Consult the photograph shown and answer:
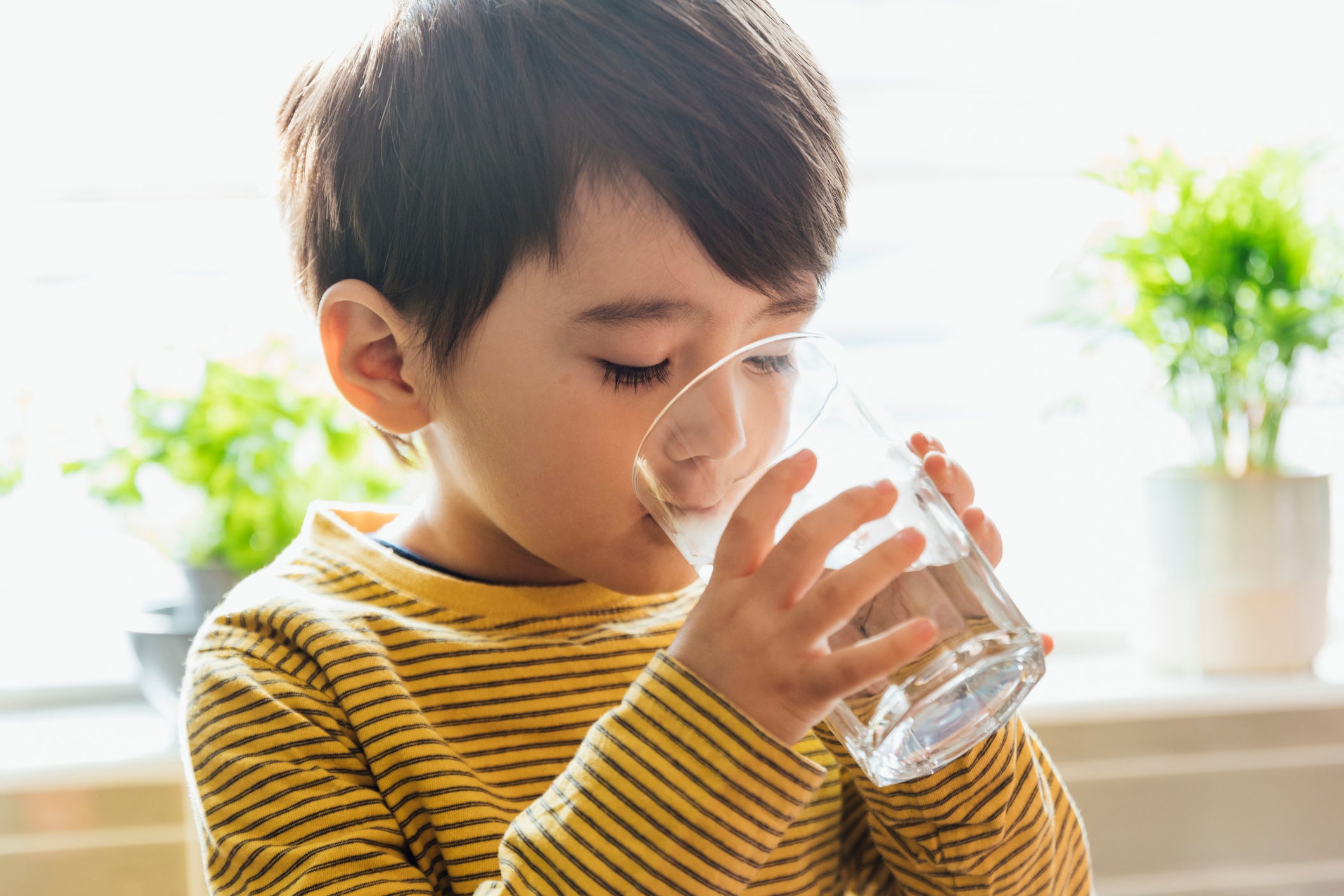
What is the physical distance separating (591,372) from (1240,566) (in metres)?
0.90

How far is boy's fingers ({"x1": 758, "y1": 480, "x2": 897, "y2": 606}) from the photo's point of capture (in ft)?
1.95

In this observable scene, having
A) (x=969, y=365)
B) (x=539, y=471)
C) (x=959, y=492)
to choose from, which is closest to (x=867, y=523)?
(x=959, y=492)

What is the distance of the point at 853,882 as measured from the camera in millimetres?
974

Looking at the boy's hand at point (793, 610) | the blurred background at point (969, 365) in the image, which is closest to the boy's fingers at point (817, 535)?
the boy's hand at point (793, 610)

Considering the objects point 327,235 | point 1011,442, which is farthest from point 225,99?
point 1011,442

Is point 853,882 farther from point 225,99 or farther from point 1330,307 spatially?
point 225,99

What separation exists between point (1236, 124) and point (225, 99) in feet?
4.20

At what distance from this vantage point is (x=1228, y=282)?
127cm

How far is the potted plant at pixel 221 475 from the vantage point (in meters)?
1.21

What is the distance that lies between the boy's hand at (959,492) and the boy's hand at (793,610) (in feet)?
0.38

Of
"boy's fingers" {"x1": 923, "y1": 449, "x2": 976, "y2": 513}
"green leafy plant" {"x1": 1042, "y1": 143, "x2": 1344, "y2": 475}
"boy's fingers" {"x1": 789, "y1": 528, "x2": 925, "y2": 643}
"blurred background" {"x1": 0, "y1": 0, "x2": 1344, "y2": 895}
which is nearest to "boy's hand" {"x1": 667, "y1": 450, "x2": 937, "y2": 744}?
"boy's fingers" {"x1": 789, "y1": 528, "x2": 925, "y2": 643}

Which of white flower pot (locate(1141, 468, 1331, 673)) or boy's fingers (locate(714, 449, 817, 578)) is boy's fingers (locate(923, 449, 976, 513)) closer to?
boy's fingers (locate(714, 449, 817, 578))

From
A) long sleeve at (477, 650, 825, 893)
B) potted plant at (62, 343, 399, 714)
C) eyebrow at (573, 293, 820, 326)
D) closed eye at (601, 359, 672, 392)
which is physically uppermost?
eyebrow at (573, 293, 820, 326)

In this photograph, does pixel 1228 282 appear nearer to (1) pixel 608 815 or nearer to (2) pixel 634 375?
(2) pixel 634 375
